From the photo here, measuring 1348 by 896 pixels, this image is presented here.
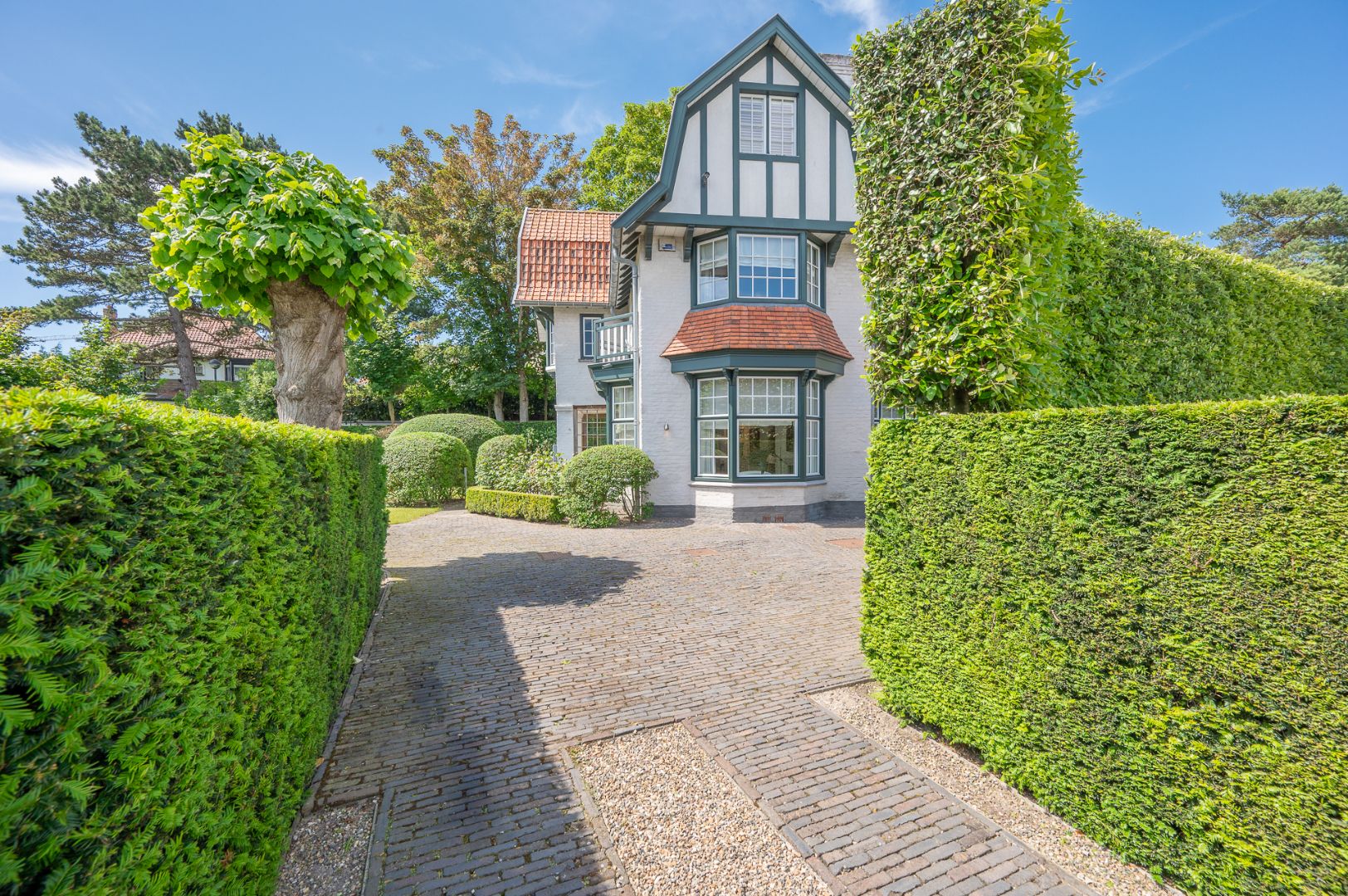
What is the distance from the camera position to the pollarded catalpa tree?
17.6 feet

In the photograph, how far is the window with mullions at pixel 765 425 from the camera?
12953 millimetres

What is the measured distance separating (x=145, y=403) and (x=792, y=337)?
39.3ft

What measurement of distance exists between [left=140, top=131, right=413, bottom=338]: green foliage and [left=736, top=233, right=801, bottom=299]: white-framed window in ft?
28.9

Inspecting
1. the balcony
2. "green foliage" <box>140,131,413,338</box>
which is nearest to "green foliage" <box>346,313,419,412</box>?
the balcony

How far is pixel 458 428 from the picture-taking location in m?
19.4

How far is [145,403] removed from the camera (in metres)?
1.85

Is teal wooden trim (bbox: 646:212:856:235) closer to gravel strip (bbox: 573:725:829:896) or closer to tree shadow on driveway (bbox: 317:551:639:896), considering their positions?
tree shadow on driveway (bbox: 317:551:639:896)

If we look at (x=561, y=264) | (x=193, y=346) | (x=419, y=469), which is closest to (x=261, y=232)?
(x=419, y=469)

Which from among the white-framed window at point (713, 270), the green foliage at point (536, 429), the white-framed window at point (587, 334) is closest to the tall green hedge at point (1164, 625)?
the white-framed window at point (713, 270)

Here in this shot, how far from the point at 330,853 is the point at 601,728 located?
5.85 feet

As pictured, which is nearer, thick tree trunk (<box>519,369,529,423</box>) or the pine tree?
the pine tree

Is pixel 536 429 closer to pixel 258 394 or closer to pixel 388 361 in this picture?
pixel 388 361

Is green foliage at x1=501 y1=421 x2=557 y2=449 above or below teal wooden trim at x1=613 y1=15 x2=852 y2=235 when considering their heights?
below

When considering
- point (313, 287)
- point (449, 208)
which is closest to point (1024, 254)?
point (313, 287)
